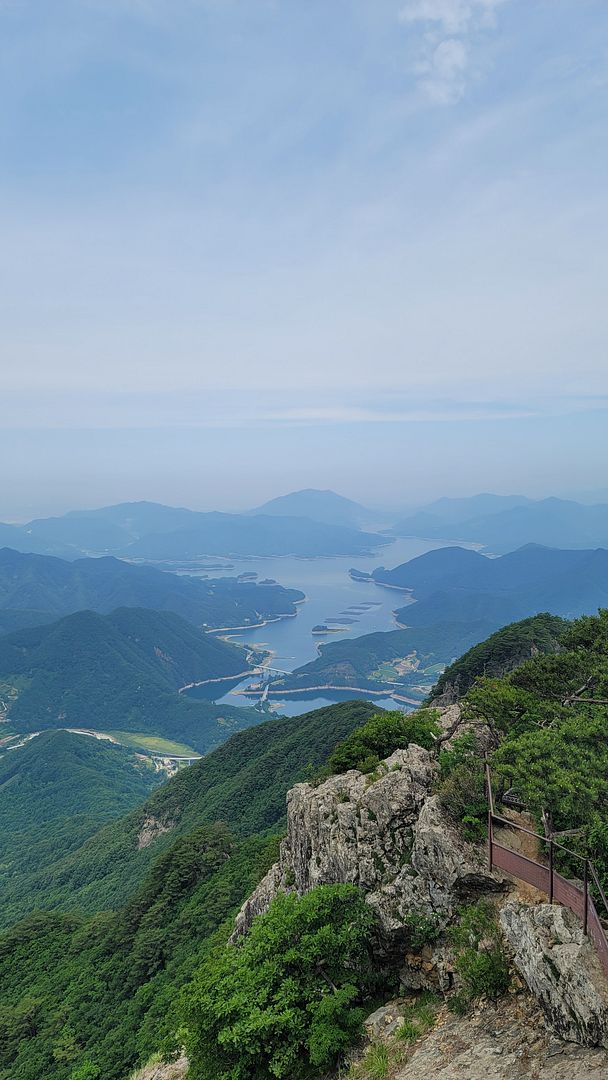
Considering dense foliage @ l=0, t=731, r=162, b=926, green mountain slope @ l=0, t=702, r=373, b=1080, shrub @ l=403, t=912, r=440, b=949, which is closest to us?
shrub @ l=403, t=912, r=440, b=949

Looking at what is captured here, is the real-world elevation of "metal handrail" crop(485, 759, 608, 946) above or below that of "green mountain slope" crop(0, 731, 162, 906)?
above

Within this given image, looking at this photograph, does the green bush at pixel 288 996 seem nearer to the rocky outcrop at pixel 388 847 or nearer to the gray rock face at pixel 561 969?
the rocky outcrop at pixel 388 847

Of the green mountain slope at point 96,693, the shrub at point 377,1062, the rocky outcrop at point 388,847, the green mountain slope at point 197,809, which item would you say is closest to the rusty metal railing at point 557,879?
the rocky outcrop at point 388,847

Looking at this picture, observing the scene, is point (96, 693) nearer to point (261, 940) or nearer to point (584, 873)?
point (261, 940)

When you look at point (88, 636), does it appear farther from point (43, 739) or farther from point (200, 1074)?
point (200, 1074)

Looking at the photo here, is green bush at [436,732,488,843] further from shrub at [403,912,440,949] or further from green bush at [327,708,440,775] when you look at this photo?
green bush at [327,708,440,775]

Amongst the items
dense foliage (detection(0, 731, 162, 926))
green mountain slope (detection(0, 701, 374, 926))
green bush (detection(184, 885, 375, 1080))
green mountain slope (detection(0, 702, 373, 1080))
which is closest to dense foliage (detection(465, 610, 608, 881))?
green bush (detection(184, 885, 375, 1080))

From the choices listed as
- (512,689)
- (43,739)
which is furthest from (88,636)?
(512,689)
